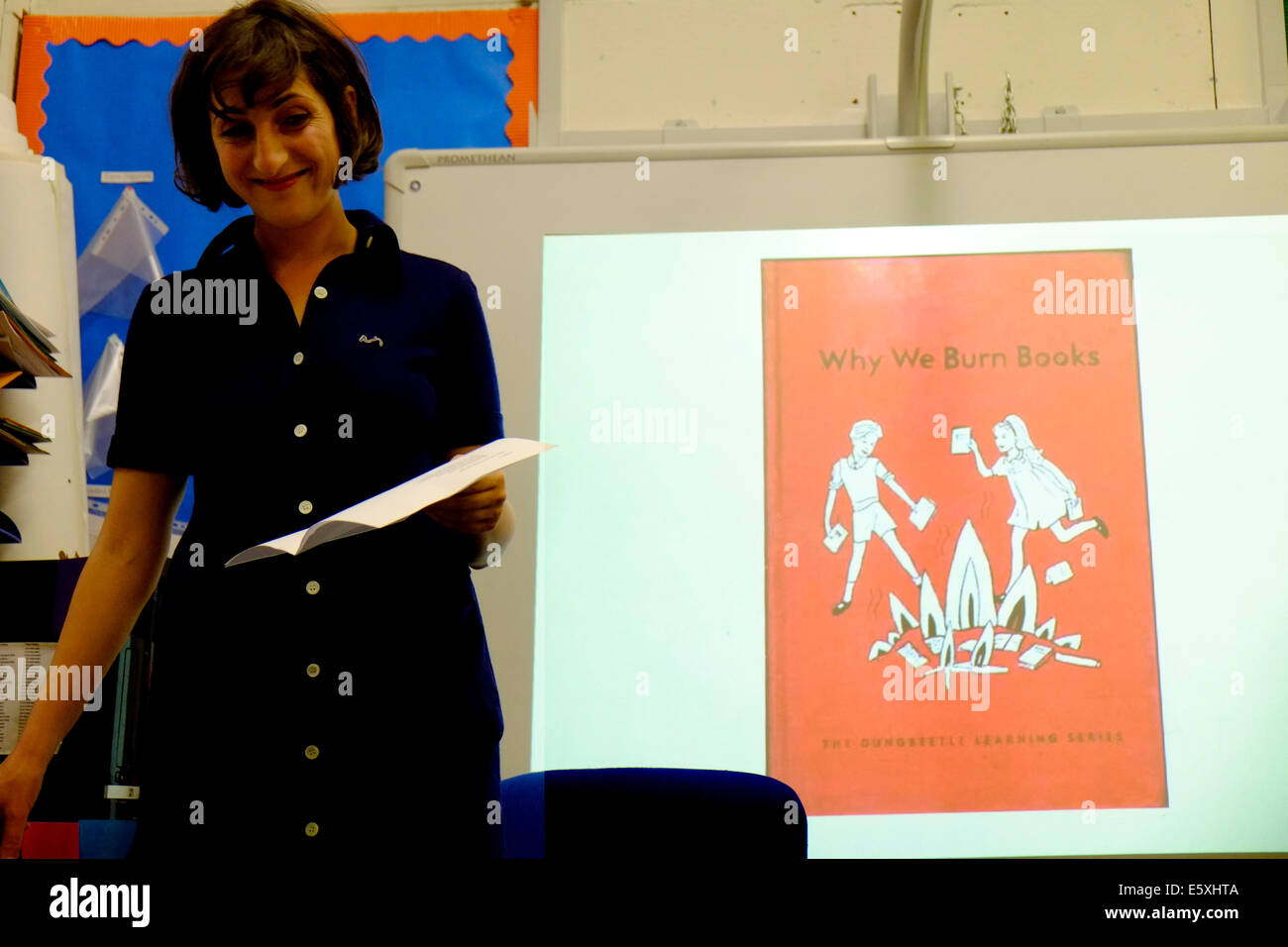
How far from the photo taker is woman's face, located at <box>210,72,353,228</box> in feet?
2.59

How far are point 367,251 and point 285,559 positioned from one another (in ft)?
0.90

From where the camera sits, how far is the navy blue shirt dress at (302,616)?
74 cm

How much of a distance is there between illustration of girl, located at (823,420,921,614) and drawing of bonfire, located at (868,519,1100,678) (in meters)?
0.05

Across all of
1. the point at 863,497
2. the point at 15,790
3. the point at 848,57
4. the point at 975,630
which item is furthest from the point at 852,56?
the point at 15,790

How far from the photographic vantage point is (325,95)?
2.69 feet

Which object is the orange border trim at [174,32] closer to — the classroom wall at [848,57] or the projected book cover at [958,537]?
the classroom wall at [848,57]

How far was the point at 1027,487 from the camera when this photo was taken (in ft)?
4.00

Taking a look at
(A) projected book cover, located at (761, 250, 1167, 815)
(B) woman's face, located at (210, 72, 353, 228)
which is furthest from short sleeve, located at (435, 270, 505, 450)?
(A) projected book cover, located at (761, 250, 1167, 815)

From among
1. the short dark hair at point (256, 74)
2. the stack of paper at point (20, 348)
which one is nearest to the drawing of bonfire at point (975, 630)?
the short dark hair at point (256, 74)

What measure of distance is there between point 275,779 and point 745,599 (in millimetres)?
637

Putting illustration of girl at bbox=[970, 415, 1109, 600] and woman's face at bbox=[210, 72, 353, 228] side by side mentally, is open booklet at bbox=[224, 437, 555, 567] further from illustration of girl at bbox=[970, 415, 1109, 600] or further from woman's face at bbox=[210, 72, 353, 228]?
illustration of girl at bbox=[970, 415, 1109, 600]

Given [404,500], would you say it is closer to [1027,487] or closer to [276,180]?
[276,180]
